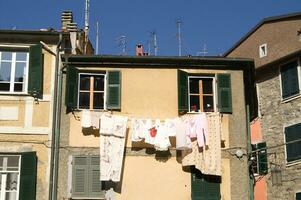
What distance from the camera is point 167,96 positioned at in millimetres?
18688

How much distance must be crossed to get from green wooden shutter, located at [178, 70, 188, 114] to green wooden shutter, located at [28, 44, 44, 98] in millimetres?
4427

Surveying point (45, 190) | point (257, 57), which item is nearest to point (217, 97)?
point (45, 190)

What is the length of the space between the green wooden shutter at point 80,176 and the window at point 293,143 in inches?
466

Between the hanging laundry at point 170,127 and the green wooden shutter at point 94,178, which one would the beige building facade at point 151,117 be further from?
the hanging laundry at point 170,127

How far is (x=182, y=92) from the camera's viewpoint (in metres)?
18.6

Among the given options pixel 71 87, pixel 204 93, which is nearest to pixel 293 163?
pixel 204 93

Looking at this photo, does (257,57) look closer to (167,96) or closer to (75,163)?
(167,96)

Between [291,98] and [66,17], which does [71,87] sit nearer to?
[66,17]

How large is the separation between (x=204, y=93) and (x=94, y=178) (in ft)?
15.1

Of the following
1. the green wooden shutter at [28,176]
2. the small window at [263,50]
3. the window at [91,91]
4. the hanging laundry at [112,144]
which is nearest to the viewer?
the green wooden shutter at [28,176]

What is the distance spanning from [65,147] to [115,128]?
168 centimetres

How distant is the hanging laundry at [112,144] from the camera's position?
17562 mm

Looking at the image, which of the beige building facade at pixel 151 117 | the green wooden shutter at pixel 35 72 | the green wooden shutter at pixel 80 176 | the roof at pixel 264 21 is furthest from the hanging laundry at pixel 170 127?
the roof at pixel 264 21

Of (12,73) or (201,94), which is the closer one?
(12,73)
